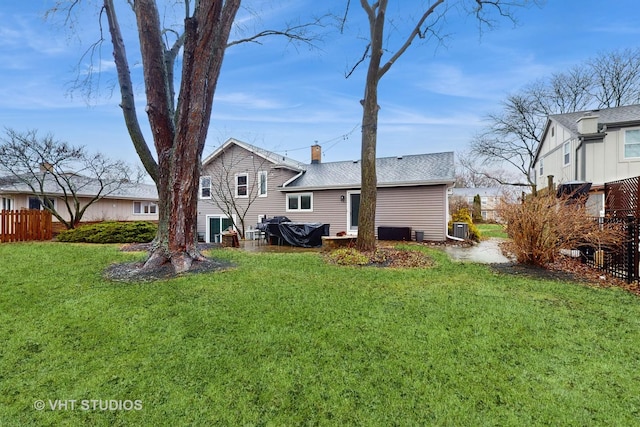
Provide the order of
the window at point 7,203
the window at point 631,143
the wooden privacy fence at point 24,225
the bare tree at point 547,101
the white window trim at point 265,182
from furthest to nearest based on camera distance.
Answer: the bare tree at point 547,101
the window at point 7,203
the white window trim at point 265,182
the window at point 631,143
the wooden privacy fence at point 24,225

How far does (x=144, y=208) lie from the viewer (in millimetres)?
24109

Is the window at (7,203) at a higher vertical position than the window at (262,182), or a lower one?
lower

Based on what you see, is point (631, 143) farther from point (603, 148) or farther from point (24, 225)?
point (24, 225)

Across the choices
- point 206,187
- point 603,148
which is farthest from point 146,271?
point 603,148

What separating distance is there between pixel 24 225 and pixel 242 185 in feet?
30.5

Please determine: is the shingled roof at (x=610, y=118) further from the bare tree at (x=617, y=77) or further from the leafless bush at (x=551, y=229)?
the bare tree at (x=617, y=77)

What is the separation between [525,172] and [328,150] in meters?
21.7

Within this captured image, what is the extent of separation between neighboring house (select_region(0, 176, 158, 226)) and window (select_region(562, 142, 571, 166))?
27.4 meters

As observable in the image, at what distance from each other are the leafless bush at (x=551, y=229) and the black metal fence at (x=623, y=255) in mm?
106

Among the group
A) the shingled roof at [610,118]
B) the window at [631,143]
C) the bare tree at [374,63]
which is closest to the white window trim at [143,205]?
the bare tree at [374,63]

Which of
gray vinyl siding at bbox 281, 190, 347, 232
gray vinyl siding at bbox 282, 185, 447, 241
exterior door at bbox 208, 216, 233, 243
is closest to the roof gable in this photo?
gray vinyl siding at bbox 281, 190, 347, 232

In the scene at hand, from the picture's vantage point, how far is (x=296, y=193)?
15.7m

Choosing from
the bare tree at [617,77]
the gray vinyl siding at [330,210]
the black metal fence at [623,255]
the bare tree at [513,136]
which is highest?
the bare tree at [617,77]

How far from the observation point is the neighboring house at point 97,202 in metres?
16.9
